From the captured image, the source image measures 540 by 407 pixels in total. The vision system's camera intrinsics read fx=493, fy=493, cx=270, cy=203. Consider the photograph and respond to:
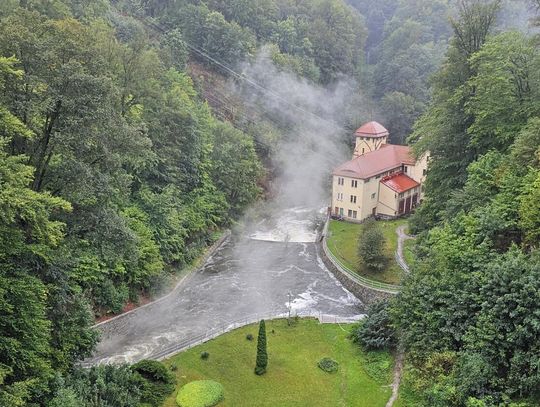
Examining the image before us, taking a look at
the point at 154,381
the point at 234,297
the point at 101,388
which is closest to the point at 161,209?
the point at 234,297

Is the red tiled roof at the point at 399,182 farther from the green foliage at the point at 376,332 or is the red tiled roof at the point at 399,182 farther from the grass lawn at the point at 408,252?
the green foliage at the point at 376,332

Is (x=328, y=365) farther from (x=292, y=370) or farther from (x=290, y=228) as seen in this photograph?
(x=290, y=228)

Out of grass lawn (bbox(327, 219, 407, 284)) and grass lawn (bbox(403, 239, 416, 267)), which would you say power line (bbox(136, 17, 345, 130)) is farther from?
grass lawn (bbox(403, 239, 416, 267))

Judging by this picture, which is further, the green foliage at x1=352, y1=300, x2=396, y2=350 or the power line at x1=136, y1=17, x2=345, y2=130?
the power line at x1=136, y1=17, x2=345, y2=130

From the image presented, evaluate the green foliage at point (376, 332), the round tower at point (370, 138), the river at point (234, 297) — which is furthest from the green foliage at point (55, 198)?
the round tower at point (370, 138)

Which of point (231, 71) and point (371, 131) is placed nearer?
point (371, 131)

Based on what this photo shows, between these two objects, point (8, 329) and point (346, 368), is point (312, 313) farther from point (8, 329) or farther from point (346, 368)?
point (8, 329)

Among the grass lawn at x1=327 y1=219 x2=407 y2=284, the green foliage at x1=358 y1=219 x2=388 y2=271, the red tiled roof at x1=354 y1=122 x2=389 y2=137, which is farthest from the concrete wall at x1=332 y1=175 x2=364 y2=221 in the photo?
the red tiled roof at x1=354 y1=122 x2=389 y2=137
